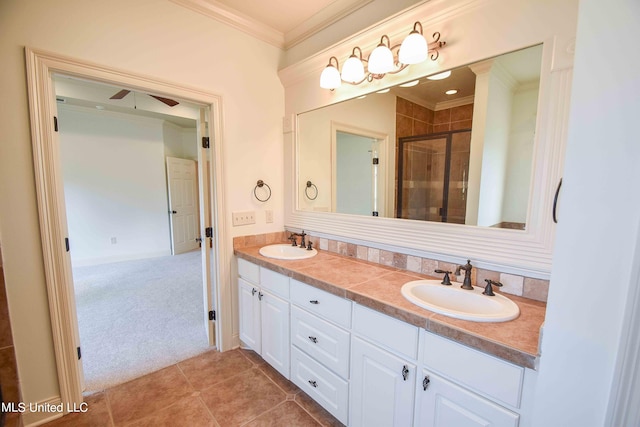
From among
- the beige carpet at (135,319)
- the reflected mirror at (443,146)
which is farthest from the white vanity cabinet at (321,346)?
the beige carpet at (135,319)

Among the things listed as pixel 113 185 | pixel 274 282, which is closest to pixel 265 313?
pixel 274 282

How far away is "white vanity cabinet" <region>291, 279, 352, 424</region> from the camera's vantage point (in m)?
1.44

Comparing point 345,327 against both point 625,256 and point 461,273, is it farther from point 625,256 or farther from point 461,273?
point 625,256

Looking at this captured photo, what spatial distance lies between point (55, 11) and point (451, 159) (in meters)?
2.34

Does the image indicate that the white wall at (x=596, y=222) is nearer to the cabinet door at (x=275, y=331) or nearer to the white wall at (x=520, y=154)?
the white wall at (x=520, y=154)

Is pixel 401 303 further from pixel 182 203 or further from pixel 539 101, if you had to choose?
pixel 182 203

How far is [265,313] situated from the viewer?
6.43ft

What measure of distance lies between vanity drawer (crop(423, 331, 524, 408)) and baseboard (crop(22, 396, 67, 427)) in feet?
7.02

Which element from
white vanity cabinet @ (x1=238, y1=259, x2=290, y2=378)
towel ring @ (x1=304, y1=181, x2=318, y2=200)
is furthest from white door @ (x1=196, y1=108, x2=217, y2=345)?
towel ring @ (x1=304, y1=181, x2=318, y2=200)

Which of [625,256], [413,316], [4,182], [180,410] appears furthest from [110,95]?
[625,256]

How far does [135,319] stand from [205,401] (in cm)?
161

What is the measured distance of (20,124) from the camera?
55.9 inches

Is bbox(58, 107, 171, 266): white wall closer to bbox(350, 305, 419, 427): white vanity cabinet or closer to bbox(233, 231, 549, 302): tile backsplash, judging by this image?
bbox(233, 231, 549, 302): tile backsplash

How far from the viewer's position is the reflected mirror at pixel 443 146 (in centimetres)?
128
